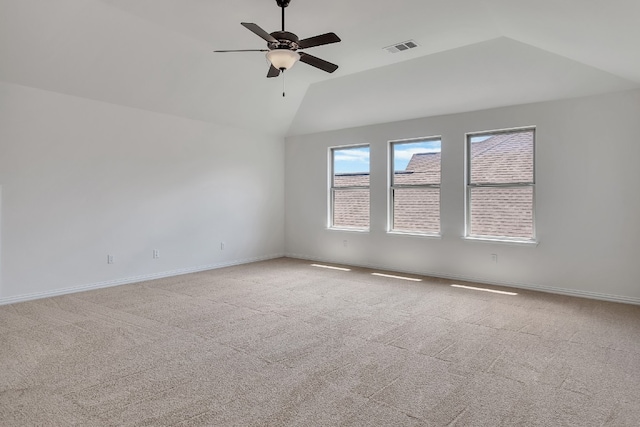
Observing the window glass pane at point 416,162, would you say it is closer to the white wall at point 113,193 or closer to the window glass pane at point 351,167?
the window glass pane at point 351,167

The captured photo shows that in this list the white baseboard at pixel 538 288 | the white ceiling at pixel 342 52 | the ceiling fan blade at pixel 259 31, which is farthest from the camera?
the white baseboard at pixel 538 288

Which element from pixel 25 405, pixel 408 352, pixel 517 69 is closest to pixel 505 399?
pixel 408 352

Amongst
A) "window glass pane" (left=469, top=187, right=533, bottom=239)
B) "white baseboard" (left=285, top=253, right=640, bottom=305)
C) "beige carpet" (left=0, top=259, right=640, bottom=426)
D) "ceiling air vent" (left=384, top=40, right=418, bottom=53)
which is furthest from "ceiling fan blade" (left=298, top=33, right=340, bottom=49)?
"white baseboard" (left=285, top=253, right=640, bottom=305)

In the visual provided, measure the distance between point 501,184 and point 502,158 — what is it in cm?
38

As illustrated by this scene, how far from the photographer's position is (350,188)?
7.15 m

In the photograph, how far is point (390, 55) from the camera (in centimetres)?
494

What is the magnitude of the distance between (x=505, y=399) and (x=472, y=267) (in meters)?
3.53

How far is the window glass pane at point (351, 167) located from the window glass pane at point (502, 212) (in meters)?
Result: 1.98

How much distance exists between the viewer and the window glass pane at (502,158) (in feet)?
17.4

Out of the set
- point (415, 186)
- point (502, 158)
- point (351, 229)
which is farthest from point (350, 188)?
point (502, 158)

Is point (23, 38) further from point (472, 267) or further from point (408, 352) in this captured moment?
point (472, 267)

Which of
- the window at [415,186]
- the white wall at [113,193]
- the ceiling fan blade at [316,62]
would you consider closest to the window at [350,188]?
the window at [415,186]

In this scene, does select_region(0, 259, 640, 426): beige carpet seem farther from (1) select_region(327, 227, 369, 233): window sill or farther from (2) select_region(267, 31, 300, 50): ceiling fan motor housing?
(2) select_region(267, 31, 300, 50): ceiling fan motor housing

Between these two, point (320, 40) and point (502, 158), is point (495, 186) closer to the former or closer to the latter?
point (502, 158)
